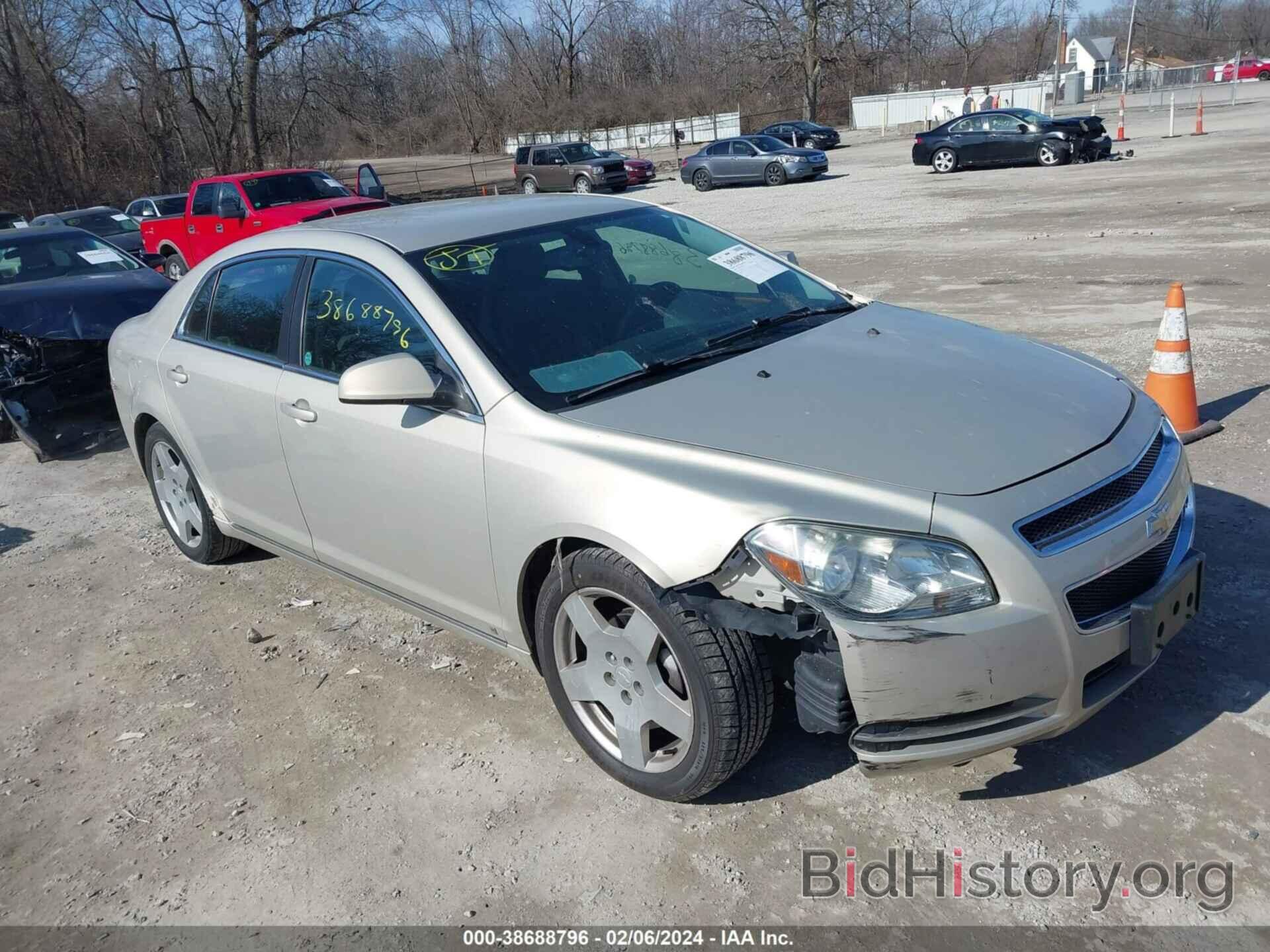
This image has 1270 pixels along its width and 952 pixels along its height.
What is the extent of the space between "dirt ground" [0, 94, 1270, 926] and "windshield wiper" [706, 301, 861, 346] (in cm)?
75

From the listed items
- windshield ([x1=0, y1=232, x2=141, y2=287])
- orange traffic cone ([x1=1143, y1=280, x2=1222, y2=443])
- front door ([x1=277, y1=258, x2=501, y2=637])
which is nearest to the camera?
front door ([x1=277, y1=258, x2=501, y2=637])

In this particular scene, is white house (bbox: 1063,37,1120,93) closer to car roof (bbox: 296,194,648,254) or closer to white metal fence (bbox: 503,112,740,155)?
white metal fence (bbox: 503,112,740,155)

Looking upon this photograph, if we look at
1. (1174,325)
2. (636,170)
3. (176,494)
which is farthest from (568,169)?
(1174,325)

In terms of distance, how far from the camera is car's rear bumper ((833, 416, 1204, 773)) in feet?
8.12

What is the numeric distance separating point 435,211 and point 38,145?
38.5 meters

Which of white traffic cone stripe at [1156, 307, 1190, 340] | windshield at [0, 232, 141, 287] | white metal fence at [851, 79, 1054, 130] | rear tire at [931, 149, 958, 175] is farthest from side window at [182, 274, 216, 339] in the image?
white metal fence at [851, 79, 1054, 130]

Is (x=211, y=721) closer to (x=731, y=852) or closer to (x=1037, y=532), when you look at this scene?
(x=731, y=852)

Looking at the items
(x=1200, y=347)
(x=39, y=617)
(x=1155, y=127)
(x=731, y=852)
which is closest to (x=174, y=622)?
(x=39, y=617)

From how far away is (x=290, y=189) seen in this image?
15805 mm

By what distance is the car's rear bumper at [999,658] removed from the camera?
2.47 m

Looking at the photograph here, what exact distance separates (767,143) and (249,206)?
57.5 feet

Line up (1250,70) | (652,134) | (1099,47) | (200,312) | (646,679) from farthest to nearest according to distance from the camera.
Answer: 1. (1099,47)
2. (1250,70)
3. (652,134)
4. (200,312)
5. (646,679)

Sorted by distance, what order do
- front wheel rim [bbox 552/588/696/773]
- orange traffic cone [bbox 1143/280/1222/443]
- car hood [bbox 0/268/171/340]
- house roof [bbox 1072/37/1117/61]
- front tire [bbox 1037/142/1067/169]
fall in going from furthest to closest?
house roof [bbox 1072/37/1117/61]
front tire [bbox 1037/142/1067/169]
car hood [bbox 0/268/171/340]
orange traffic cone [bbox 1143/280/1222/443]
front wheel rim [bbox 552/588/696/773]

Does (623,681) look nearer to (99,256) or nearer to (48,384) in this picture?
(48,384)
